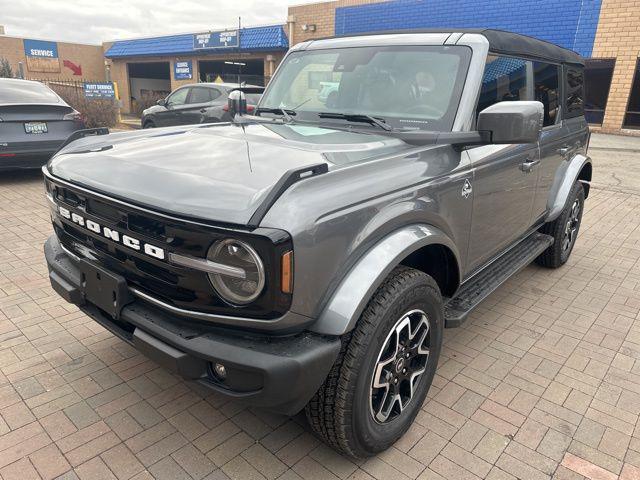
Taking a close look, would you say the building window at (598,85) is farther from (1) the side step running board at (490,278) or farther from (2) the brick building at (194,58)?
(1) the side step running board at (490,278)

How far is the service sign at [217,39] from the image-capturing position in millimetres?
24859

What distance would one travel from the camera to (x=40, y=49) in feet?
118

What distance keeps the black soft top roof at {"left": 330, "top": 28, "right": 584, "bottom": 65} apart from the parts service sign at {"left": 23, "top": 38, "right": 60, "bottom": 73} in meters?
40.1

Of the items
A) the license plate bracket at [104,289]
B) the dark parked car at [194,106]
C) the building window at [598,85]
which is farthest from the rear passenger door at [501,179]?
the building window at [598,85]

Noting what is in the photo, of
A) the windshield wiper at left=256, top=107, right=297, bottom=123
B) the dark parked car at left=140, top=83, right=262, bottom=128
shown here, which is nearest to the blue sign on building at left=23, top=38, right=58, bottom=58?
the dark parked car at left=140, top=83, right=262, bottom=128

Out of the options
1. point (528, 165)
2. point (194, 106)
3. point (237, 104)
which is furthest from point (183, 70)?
point (528, 165)

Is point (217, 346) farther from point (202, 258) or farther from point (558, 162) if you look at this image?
point (558, 162)

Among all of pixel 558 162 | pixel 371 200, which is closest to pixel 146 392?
pixel 371 200

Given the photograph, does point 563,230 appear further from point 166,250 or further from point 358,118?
point 166,250

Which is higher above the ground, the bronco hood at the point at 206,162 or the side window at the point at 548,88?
the side window at the point at 548,88

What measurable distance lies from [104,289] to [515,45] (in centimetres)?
306

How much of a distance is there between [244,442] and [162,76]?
3805cm

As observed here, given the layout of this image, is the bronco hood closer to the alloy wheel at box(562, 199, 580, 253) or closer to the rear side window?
the alloy wheel at box(562, 199, 580, 253)

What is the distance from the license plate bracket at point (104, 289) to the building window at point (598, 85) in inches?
723
